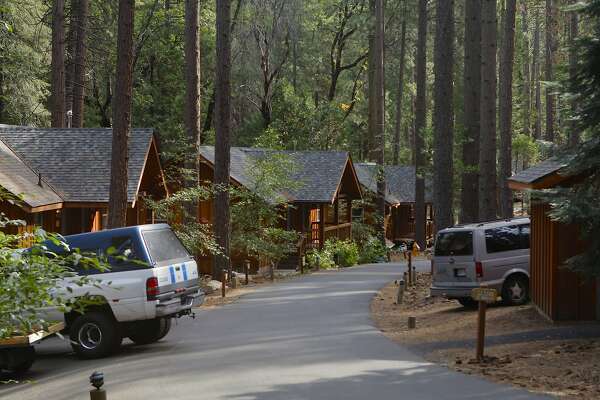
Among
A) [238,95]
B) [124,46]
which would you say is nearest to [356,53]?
[238,95]

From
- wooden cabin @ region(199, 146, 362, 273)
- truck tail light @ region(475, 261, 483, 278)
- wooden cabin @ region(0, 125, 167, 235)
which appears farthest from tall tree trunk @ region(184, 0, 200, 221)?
truck tail light @ region(475, 261, 483, 278)

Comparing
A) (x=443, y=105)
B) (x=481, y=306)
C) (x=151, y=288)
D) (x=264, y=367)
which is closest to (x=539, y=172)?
(x=481, y=306)

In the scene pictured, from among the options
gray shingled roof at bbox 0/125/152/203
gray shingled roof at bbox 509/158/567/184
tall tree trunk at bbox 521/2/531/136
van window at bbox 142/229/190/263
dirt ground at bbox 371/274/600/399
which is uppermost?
tall tree trunk at bbox 521/2/531/136

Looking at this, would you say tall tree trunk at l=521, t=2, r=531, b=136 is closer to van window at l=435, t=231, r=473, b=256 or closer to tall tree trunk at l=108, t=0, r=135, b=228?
van window at l=435, t=231, r=473, b=256

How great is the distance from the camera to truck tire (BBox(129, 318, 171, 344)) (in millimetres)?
17031

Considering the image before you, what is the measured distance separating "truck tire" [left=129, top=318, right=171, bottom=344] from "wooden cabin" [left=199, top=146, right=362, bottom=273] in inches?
734

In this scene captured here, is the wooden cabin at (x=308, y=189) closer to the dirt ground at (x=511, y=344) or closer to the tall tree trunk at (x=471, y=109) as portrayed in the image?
the tall tree trunk at (x=471, y=109)

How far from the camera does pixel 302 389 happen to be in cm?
1173

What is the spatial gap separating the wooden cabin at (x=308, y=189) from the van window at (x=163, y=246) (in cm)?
1901

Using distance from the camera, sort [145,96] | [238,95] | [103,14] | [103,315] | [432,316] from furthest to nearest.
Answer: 1. [238,95]
2. [145,96]
3. [103,14]
4. [432,316]
5. [103,315]

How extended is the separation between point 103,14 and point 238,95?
15.4 m

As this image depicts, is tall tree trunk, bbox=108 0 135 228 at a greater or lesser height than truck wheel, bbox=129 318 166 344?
greater

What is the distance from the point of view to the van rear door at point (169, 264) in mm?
15539

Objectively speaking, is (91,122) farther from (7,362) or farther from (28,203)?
(7,362)
